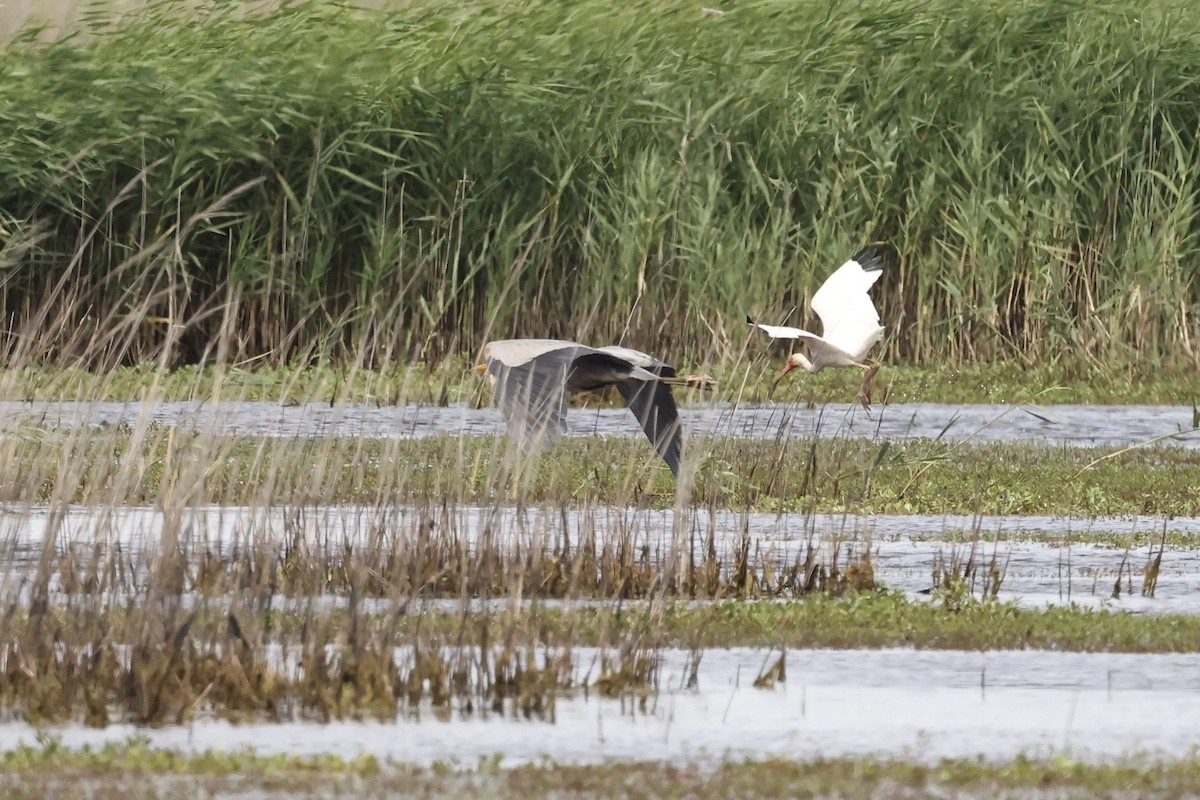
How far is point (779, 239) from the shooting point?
16.8 meters

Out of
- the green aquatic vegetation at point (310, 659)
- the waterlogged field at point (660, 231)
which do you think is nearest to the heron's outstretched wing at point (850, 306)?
the waterlogged field at point (660, 231)

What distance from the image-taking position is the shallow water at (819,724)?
6.09 meters

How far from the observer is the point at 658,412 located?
1080 cm

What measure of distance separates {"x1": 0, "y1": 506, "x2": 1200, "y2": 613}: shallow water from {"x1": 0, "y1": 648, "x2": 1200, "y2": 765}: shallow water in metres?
1.03

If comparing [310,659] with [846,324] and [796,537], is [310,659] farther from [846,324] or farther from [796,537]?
[846,324]

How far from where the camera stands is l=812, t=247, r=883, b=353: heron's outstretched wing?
14.6m

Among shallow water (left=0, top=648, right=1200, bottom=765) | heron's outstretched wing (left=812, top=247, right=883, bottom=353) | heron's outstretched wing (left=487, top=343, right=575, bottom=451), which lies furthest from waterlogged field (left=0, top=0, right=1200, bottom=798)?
shallow water (left=0, top=648, right=1200, bottom=765)

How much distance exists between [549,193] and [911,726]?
36.2 feet

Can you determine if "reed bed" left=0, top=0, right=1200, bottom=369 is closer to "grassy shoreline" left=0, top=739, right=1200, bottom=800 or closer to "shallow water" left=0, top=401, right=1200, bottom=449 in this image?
"shallow water" left=0, top=401, right=1200, bottom=449

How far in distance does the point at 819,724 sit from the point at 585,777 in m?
1.04

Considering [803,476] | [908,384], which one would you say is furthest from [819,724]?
[908,384]

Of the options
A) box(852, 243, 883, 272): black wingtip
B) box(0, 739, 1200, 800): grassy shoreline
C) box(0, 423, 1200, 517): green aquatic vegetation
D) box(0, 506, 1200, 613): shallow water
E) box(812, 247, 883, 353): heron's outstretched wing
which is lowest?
box(0, 739, 1200, 800): grassy shoreline

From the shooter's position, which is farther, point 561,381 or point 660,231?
point 660,231

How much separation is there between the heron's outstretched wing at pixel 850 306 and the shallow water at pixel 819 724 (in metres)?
7.34
